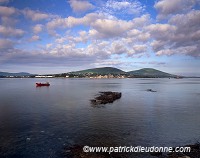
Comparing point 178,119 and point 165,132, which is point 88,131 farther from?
point 178,119

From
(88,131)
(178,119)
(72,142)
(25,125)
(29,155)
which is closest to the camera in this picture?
(29,155)

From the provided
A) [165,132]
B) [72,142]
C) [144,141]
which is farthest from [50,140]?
[165,132]

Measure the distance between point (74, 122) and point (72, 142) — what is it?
45.1 ft

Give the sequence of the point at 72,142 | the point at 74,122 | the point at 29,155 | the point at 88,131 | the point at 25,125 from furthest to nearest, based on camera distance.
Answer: the point at 74,122 < the point at 25,125 < the point at 88,131 < the point at 72,142 < the point at 29,155

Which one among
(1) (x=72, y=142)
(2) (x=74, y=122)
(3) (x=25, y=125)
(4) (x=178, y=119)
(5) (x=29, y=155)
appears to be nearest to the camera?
(5) (x=29, y=155)

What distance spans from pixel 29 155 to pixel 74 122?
63.9 feet

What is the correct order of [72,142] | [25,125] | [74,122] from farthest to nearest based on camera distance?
[74,122] → [25,125] → [72,142]

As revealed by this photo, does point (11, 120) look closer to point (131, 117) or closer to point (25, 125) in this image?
point (25, 125)

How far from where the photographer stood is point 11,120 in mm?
51469

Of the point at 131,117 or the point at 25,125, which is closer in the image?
the point at 25,125

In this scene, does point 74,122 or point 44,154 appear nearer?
point 44,154

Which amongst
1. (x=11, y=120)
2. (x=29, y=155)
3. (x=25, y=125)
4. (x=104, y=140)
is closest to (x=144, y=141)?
(x=104, y=140)

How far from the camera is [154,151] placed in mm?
32688

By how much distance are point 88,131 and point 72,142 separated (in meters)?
6.73
